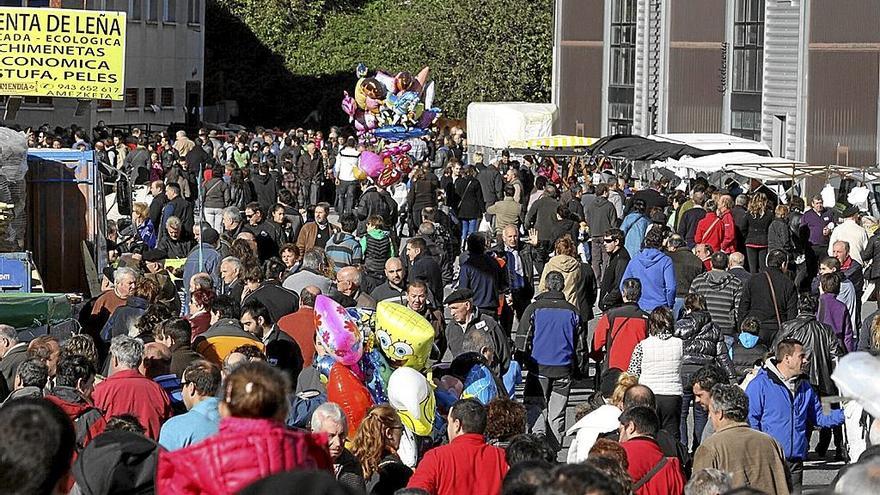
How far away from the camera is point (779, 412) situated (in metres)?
9.86

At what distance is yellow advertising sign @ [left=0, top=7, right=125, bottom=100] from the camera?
19.8 meters

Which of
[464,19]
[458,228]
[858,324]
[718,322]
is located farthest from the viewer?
[464,19]

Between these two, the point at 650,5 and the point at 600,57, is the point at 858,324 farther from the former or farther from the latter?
the point at 600,57

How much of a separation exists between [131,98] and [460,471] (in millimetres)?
45705

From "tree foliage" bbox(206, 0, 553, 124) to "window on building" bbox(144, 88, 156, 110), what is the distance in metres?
8.59

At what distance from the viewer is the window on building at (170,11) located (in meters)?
54.4

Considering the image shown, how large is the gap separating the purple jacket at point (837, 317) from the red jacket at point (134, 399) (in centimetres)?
689

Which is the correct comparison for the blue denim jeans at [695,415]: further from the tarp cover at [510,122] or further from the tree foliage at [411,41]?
the tree foliage at [411,41]

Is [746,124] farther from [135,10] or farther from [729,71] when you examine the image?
[135,10]

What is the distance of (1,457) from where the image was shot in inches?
180

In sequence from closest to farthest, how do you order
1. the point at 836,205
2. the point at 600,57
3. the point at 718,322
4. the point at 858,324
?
the point at 718,322 → the point at 858,324 → the point at 836,205 → the point at 600,57

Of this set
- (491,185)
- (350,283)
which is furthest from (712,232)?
(491,185)

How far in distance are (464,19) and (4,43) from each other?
3491 centimetres

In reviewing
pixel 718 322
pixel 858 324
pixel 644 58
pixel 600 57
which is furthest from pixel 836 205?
pixel 600 57
